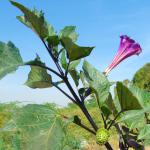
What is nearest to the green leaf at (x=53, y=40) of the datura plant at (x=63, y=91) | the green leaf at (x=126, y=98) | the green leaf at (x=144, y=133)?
the datura plant at (x=63, y=91)

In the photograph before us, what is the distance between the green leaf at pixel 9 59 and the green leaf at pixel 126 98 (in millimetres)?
319

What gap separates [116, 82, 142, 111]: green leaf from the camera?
1487mm

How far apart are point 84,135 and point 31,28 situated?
12.7 m

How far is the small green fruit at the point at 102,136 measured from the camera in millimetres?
1523

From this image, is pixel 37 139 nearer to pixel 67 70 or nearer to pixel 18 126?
pixel 18 126

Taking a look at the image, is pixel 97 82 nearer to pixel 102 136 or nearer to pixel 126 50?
pixel 102 136

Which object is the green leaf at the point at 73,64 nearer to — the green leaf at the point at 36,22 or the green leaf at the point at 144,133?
the green leaf at the point at 36,22

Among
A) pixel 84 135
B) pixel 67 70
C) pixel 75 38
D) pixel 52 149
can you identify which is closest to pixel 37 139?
pixel 52 149

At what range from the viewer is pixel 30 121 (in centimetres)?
152

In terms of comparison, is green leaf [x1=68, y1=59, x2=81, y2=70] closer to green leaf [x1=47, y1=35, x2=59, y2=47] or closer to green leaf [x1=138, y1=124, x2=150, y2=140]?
green leaf [x1=47, y1=35, x2=59, y2=47]

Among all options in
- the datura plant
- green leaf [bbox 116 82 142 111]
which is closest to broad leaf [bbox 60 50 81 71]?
the datura plant

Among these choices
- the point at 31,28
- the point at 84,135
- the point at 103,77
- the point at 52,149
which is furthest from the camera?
the point at 84,135

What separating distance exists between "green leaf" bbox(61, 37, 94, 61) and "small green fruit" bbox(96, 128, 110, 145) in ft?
0.80

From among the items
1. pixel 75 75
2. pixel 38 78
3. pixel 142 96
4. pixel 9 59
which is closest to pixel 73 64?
pixel 75 75
